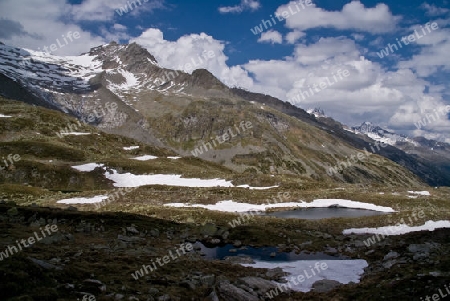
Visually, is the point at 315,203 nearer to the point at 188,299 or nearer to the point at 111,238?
the point at 111,238

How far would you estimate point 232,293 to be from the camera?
18328 millimetres

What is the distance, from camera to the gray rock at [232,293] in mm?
18109

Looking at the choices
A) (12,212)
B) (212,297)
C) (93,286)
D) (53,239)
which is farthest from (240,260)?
(12,212)

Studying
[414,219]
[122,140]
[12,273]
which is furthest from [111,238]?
[122,140]

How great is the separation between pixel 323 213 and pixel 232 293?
2084 inches

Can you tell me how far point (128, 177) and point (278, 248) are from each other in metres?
70.5

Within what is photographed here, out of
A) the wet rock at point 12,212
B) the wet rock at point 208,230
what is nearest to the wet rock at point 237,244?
the wet rock at point 208,230

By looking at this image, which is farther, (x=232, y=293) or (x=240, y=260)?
(x=240, y=260)

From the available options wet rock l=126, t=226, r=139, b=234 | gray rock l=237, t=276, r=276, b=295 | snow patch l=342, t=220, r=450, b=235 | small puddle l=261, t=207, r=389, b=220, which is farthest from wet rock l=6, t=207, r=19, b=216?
small puddle l=261, t=207, r=389, b=220

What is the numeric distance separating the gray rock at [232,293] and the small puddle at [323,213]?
44426 millimetres

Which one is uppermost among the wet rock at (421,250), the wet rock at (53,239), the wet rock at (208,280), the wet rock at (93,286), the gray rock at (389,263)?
the wet rock at (53,239)

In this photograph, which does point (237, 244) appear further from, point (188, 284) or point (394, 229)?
point (394, 229)

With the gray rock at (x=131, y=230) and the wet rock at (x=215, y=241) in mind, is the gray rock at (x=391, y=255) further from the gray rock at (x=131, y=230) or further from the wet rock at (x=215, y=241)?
the gray rock at (x=131, y=230)

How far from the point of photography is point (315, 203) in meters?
75.6
